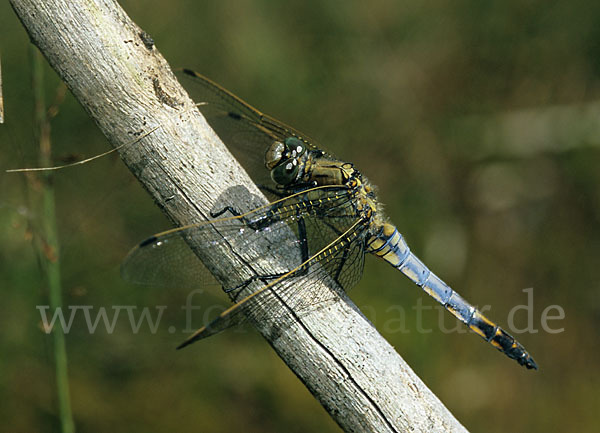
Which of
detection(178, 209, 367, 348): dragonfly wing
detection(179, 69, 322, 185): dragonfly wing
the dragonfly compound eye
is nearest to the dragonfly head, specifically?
the dragonfly compound eye

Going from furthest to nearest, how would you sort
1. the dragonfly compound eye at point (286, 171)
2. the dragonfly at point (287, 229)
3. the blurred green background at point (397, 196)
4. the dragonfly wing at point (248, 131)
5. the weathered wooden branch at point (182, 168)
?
the blurred green background at point (397, 196) < the dragonfly wing at point (248, 131) < the dragonfly compound eye at point (286, 171) < the dragonfly at point (287, 229) < the weathered wooden branch at point (182, 168)

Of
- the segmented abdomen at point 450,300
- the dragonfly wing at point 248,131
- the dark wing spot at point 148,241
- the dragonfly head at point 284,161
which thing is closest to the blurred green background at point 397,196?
the segmented abdomen at point 450,300

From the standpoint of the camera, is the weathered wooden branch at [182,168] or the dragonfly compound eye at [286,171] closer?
the weathered wooden branch at [182,168]

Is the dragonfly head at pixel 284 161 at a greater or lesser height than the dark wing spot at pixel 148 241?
greater

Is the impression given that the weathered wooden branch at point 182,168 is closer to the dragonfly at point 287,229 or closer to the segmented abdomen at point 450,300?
the dragonfly at point 287,229

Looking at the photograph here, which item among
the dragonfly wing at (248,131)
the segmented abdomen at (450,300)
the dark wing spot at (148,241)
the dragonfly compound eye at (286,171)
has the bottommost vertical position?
the segmented abdomen at (450,300)

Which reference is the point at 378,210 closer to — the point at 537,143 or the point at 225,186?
the point at 225,186

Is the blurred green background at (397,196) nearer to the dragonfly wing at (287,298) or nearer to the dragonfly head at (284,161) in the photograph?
the dragonfly head at (284,161)

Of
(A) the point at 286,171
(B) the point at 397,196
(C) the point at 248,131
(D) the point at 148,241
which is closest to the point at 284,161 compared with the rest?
(A) the point at 286,171

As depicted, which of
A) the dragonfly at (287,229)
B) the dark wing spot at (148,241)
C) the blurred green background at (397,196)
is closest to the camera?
the dragonfly at (287,229)
